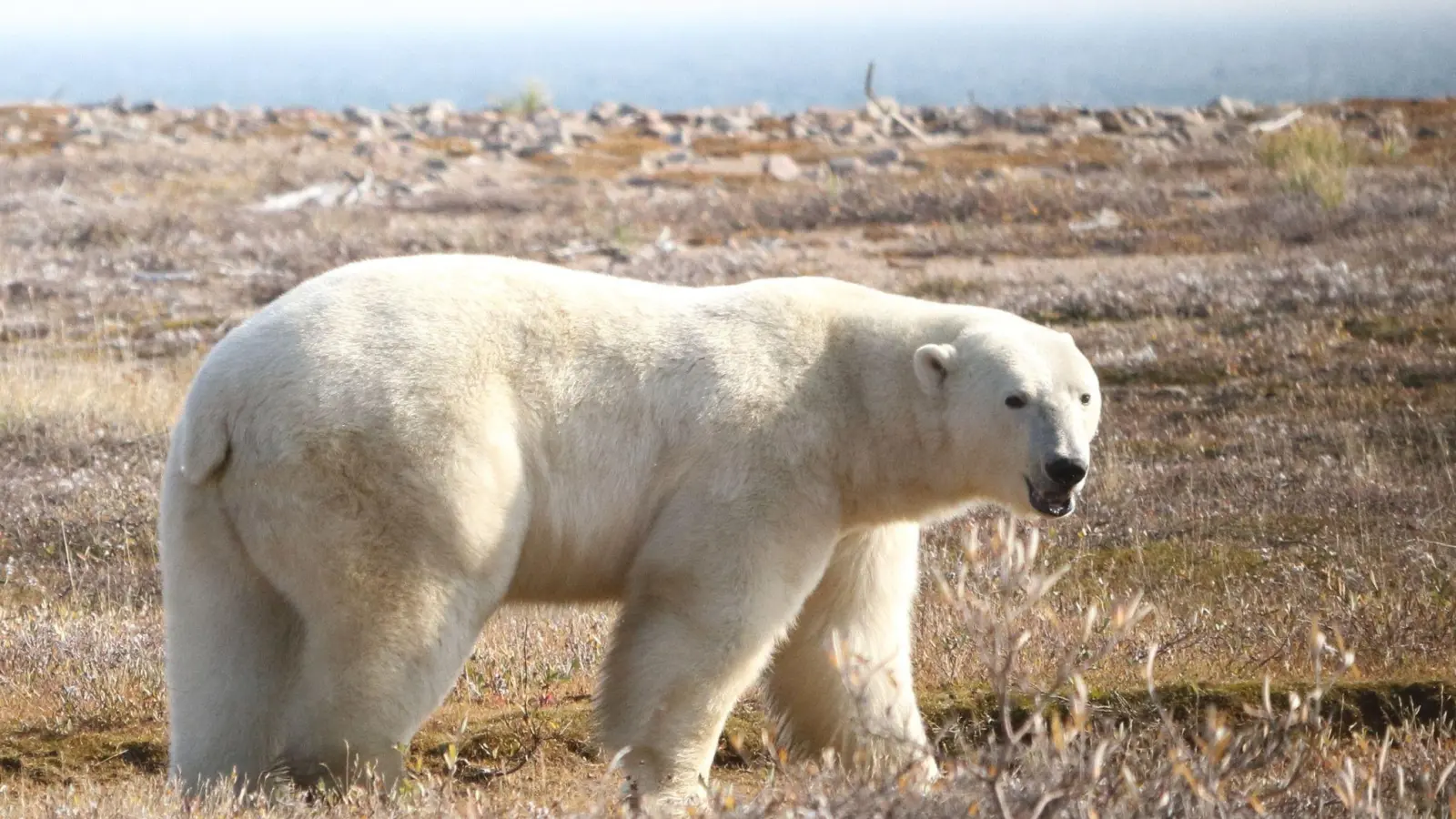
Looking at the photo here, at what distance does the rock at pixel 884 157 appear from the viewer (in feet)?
95.4

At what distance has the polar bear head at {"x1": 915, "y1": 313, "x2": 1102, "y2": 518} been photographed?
4633 millimetres

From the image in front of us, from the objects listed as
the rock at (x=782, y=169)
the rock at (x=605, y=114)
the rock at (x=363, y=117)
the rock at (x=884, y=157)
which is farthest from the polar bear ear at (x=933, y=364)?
the rock at (x=605, y=114)

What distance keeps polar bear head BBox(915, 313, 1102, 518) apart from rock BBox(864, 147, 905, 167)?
2428cm

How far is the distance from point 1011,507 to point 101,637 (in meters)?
3.81

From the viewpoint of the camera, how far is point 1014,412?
4.73 meters

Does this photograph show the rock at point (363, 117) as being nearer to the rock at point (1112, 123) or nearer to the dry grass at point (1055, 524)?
the rock at point (1112, 123)

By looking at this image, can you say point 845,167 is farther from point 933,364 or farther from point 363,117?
point 933,364

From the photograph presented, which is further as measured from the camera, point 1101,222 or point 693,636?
point 1101,222

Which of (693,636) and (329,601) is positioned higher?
(329,601)

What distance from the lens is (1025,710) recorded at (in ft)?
19.3

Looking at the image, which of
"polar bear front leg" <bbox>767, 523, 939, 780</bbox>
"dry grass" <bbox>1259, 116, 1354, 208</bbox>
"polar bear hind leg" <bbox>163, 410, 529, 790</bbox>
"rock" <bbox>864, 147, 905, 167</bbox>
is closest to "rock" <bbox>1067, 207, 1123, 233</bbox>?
"dry grass" <bbox>1259, 116, 1354, 208</bbox>

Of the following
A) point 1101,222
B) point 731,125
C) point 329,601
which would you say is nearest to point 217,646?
point 329,601

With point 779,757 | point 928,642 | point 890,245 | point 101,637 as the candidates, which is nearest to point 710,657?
point 779,757

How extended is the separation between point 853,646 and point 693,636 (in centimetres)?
75
